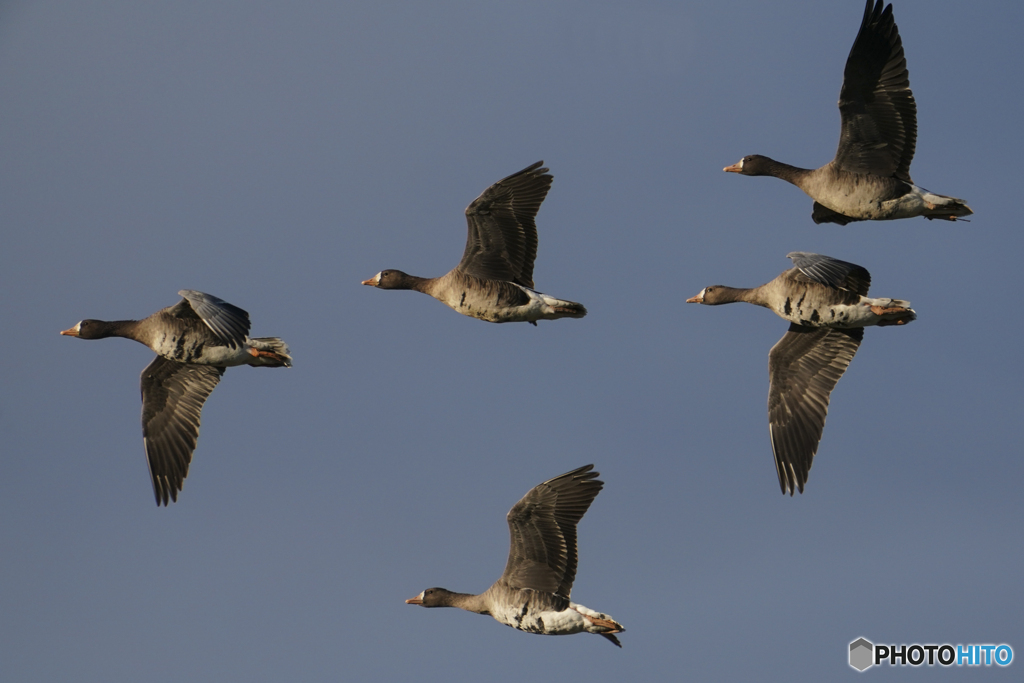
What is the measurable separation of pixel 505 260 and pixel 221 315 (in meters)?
5.48

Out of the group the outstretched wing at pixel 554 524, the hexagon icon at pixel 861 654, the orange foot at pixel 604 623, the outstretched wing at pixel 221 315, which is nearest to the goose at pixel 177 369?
the outstretched wing at pixel 221 315

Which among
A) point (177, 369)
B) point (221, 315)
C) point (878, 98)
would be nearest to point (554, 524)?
point (221, 315)

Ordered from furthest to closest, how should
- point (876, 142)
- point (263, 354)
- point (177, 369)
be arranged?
1. point (177, 369)
2. point (263, 354)
3. point (876, 142)

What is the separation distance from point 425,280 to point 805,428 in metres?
7.69

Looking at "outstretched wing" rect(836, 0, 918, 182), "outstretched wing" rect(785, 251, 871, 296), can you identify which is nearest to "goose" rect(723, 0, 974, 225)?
"outstretched wing" rect(836, 0, 918, 182)

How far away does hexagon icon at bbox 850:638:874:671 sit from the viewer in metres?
26.8

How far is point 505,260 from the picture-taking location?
81.8 ft

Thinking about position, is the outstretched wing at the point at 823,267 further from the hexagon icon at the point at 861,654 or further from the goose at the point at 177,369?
the goose at the point at 177,369

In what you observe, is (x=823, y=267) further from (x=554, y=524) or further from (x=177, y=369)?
(x=177, y=369)

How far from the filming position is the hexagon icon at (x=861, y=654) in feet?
87.8

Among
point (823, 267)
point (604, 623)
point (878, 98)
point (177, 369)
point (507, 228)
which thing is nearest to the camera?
point (823, 267)

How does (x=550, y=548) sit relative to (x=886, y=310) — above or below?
below

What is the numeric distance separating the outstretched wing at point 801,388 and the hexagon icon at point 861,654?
14.8 ft

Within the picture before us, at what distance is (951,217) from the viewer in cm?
2441
